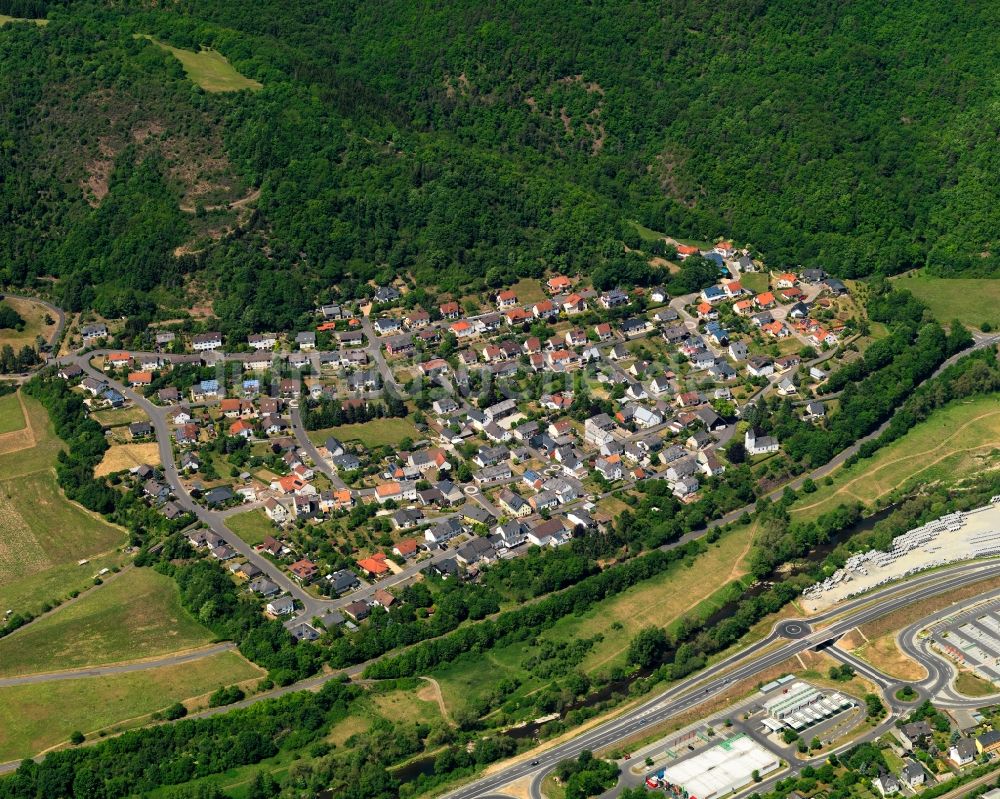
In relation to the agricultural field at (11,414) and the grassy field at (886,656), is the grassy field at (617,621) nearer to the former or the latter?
the grassy field at (886,656)

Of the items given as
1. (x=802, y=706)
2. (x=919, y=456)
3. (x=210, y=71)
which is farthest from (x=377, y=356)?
(x=802, y=706)

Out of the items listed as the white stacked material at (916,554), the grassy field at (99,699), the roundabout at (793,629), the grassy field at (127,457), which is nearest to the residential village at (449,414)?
the grassy field at (127,457)

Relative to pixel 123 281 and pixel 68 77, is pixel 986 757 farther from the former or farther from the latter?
pixel 68 77

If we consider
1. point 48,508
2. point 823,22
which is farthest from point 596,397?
point 823,22

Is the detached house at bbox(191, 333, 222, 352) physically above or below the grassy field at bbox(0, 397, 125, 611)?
above

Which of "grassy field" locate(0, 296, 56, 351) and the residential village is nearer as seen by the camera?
the residential village

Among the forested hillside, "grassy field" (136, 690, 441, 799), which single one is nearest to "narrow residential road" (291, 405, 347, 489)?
the forested hillside

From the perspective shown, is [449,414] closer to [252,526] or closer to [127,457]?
[252,526]

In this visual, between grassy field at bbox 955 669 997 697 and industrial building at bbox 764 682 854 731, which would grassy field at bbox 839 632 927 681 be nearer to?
grassy field at bbox 955 669 997 697
